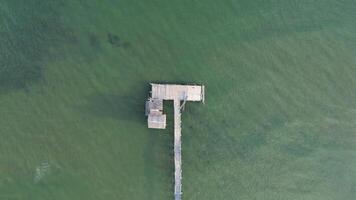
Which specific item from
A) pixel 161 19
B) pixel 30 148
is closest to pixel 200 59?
pixel 161 19

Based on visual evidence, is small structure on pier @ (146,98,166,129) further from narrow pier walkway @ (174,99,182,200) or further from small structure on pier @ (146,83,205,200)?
narrow pier walkway @ (174,99,182,200)

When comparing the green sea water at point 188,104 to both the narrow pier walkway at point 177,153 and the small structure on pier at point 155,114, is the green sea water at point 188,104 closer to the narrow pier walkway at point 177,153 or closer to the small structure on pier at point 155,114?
the narrow pier walkway at point 177,153

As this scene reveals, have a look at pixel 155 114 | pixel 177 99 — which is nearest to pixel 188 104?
pixel 177 99

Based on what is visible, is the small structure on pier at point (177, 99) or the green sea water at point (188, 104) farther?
the green sea water at point (188, 104)

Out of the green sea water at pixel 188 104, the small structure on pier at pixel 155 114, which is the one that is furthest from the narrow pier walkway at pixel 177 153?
the small structure on pier at pixel 155 114

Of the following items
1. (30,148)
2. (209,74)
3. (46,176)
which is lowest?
(46,176)

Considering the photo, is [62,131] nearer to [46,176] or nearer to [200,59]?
[46,176]

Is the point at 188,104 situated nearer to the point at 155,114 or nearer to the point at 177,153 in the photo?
the point at 155,114
